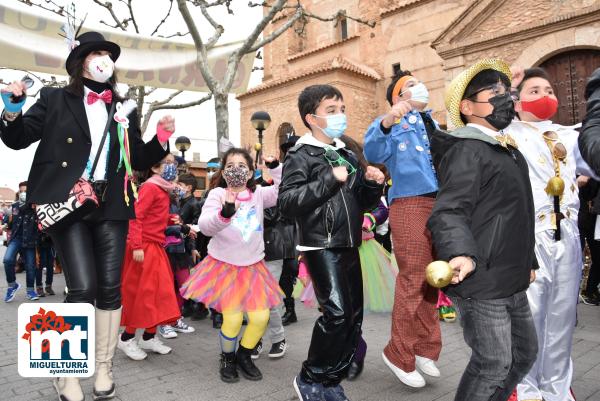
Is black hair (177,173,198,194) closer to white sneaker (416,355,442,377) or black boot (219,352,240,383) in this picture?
black boot (219,352,240,383)

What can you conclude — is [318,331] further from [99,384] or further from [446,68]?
[446,68]

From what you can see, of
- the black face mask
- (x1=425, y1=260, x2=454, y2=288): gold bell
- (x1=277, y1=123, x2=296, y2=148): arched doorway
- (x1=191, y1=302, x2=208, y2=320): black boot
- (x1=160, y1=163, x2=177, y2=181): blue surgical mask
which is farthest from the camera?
(x1=277, y1=123, x2=296, y2=148): arched doorway

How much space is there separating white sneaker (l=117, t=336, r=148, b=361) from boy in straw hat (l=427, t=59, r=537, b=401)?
3.10m

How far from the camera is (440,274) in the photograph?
5.56 feet

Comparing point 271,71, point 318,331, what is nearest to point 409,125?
point 318,331

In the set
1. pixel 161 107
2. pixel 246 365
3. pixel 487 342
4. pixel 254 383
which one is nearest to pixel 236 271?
pixel 246 365

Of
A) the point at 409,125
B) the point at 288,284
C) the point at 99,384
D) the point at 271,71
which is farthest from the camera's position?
the point at 271,71

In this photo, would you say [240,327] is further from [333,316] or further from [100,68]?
[100,68]

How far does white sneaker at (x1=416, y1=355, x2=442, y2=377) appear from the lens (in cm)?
351

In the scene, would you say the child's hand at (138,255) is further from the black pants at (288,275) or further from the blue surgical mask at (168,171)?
the black pants at (288,275)

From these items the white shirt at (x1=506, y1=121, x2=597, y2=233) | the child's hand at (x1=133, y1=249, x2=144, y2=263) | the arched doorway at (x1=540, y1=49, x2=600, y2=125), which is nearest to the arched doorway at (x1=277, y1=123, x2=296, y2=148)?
the arched doorway at (x1=540, y1=49, x2=600, y2=125)

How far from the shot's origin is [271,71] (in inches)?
1109

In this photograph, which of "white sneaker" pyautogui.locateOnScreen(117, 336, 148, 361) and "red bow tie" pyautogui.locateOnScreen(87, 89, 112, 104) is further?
"white sneaker" pyautogui.locateOnScreen(117, 336, 148, 361)

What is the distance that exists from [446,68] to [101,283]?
12.9 metres
